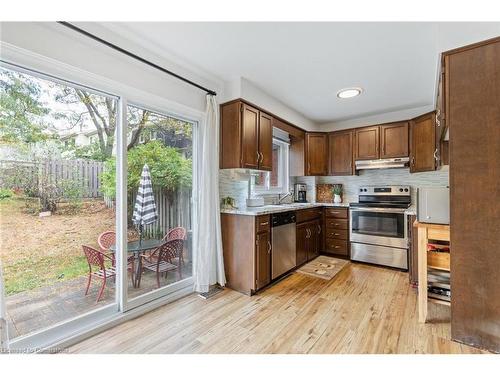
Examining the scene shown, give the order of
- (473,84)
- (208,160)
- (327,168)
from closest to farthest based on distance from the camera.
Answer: (473,84) → (208,160) → (327,168)

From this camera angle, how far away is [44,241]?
1.78 m

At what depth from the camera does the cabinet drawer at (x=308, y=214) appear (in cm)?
352

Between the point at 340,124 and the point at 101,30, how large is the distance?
153 inches

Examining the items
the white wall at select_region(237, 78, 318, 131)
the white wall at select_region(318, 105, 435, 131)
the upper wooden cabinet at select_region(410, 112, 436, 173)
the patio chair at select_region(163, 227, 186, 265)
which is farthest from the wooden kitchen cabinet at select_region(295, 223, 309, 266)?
the white wall at select_region(318, 105, 435, 131)

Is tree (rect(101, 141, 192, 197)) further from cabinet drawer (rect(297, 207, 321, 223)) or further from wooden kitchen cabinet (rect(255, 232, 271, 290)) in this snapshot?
cabinet drawer (rect(297, 207, 321, 223))

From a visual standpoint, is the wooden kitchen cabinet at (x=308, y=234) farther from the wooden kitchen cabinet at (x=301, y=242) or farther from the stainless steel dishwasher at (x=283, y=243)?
the stainless steel dishwasher at (x=283, y=243)

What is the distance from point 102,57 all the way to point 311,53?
72.2 inches

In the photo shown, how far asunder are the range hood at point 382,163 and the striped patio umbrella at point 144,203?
336 cm

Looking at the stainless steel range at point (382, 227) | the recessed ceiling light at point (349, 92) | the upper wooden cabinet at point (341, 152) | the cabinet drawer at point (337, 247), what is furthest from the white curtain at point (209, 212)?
the upper wooden cabinet at point (341, 152)

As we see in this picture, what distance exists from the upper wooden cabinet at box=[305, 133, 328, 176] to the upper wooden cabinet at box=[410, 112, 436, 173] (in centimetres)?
134

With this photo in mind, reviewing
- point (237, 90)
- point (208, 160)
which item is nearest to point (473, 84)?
point (237, 90)

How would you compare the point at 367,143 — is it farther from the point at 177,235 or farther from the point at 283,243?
the point at 177,235

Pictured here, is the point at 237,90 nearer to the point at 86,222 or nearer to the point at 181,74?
the point at 181,74

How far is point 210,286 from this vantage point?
2.80 m
